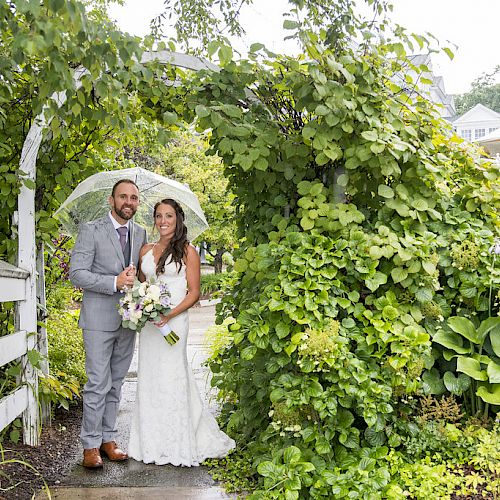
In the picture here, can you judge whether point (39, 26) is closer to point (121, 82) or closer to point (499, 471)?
point (121, 82)

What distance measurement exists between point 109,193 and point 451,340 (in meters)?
2.61

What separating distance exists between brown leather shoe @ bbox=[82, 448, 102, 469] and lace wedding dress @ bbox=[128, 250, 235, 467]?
277 millimetres

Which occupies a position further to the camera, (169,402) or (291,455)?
(169,402)

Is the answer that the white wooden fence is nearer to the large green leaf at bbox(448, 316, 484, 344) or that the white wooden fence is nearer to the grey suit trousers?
the grey suit trousers

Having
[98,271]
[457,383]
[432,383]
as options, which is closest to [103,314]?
[98,271]

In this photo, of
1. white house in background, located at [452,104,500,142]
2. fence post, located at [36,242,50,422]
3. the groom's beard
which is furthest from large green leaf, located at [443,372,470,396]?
white house in background, located at [452,104,500,142]

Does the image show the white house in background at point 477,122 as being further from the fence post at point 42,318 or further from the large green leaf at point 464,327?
the large green leaf at point 464,327

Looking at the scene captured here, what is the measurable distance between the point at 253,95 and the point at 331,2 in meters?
0.91

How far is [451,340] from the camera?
3.60m

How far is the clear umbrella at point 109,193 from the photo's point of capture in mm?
4527

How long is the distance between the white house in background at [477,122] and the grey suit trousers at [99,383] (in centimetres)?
2763

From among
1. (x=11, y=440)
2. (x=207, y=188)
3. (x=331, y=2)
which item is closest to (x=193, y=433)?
(x=11, y=440)

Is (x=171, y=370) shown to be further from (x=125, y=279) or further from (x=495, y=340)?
(x=495, y=340)

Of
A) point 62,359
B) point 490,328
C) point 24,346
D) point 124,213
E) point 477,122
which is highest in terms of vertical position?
point 477,122
